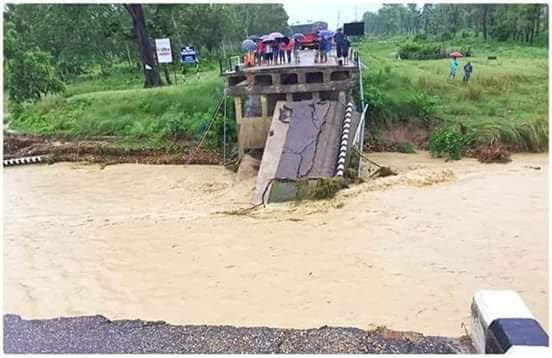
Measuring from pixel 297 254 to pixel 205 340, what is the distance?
3.37 m

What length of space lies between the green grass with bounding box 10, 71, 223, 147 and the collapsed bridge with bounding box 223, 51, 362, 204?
3.03m

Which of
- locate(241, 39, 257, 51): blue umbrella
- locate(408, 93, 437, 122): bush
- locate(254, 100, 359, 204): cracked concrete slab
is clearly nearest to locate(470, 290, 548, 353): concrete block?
locate(254, 100, 359, 204): cracked concrete slab

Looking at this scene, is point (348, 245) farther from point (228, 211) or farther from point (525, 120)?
point (525, 120)

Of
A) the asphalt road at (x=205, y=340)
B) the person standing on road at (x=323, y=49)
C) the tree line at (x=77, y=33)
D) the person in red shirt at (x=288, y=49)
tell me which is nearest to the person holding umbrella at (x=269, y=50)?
the person in red shirt at (x=288, y=49)

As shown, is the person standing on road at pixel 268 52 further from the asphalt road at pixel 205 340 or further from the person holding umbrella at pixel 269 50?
the asphalt road at pixel 205 340

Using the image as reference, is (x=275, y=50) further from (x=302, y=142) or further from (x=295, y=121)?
(x=302, y=142)

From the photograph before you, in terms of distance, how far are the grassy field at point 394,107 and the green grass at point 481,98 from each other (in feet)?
0.08

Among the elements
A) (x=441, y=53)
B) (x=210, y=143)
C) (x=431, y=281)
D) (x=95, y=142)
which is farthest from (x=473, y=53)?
(x=431, y=281)

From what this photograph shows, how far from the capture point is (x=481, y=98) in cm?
1677

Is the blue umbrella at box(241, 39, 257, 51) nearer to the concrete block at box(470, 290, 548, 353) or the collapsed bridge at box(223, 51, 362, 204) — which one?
the collapsed bridge at box(223, 51, 362, 204)

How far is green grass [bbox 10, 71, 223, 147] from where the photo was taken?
1689 cm

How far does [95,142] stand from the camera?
1717 cm

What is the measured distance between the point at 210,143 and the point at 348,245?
8867 mm

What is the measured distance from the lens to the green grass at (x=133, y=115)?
16.9 metres
